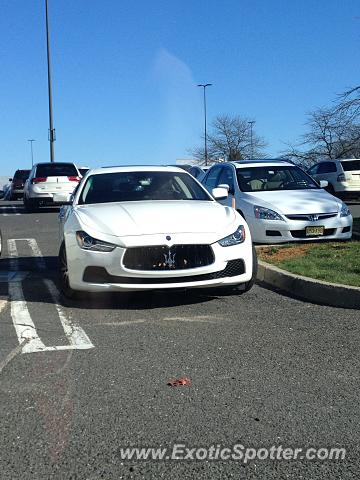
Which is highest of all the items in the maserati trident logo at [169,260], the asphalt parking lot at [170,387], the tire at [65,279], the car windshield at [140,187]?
the car windshield at [140,187]

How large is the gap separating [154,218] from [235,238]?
858 mm

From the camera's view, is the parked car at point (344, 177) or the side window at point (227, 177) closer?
the side window at point (227, 177)

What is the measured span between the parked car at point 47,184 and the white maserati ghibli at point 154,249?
12.5 m

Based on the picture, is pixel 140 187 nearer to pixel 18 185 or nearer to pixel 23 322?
pixel 23 322

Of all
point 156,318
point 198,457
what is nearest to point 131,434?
point 198,457

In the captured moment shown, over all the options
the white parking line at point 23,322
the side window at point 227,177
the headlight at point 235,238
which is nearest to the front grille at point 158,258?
the headlight at point 235,238

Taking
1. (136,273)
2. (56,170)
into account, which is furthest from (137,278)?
(56,170)

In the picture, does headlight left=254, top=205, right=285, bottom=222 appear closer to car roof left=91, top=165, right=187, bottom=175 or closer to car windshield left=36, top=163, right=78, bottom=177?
car roof left=91, top=165, right=187, bottom=175

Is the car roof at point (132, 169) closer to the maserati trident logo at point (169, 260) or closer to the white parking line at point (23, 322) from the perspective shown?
the white parking line at point (23, 322)

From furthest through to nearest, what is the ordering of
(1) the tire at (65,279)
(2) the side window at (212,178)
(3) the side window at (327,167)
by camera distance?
(3) the side window at (327,167) → (2) the side window at (212,178) → (1) the tire at (65,279)

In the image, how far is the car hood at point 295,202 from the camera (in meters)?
9.10

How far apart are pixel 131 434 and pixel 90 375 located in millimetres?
964

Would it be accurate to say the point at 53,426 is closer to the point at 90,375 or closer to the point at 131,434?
the point at 131,434

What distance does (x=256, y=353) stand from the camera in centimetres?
452
